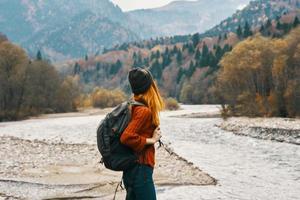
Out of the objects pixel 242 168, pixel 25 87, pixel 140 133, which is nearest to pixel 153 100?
pixel 140 133

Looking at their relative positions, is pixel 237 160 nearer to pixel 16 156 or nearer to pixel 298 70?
pixel 16 156

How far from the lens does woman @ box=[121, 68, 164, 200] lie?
5227 mm

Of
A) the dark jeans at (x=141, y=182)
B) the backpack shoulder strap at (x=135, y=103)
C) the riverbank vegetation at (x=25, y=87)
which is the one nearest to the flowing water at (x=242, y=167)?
the dark jeans at (x=141, y=182)

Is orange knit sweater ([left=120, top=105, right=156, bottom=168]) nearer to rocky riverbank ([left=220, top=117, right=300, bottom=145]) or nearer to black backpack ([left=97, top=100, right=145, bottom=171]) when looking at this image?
black backpack ([left=97, top=100, right=145, bottom=171])

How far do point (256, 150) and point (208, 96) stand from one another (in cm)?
9492

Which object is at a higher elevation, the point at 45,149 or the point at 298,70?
the point at 298,70

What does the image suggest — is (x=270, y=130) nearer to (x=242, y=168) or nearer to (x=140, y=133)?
(x=242, y=168)

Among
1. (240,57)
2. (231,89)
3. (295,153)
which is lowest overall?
(295,153)

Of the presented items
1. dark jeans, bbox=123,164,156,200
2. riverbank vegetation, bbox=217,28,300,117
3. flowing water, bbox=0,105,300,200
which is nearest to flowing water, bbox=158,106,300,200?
flowing water, bbox=0,105,300,200

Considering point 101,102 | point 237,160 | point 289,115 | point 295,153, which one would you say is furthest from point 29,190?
point 101,102

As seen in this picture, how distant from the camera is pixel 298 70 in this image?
5334 cm

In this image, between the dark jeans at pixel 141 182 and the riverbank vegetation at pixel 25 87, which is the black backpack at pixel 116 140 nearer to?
the dark jeans at pixel 141 182

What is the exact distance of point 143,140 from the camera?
5230mm

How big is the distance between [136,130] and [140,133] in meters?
0.11
